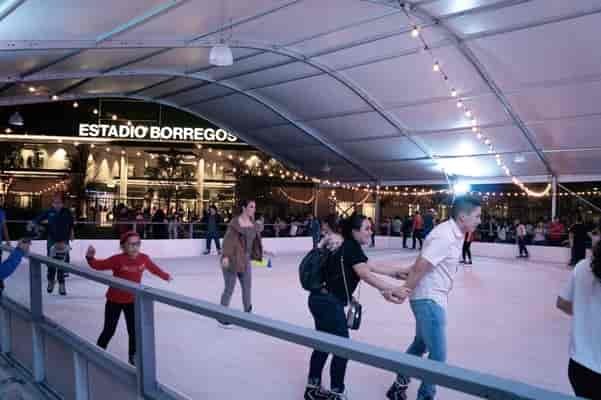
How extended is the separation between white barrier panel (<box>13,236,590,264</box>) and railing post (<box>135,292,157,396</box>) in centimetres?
1104

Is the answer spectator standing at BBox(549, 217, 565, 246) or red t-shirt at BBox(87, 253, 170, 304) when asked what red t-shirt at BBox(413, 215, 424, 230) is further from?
red t-shirt at BBox(87, 253, 170, 304)

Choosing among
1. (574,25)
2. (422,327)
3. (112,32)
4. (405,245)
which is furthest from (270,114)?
(422,327)

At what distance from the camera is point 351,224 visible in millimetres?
3348

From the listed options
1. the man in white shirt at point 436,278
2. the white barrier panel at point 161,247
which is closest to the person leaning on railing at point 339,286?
the man in white shirt at point 436,278

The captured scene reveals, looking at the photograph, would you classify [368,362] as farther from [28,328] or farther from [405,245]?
[405,245]

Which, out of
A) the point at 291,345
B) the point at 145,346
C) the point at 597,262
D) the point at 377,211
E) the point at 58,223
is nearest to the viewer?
the point at 597,262

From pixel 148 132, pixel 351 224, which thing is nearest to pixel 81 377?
pixel 351 224

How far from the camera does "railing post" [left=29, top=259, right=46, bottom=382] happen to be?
12.2ft

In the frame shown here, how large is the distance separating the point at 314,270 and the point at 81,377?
1.47 m

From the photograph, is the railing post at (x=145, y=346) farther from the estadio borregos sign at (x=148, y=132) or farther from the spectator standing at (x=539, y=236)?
the estadio borregos sign at (x=148, y=132)

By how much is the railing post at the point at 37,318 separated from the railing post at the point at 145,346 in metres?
1.74

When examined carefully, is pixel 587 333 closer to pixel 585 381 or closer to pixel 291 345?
pixel 585 381

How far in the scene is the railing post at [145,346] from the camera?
2354mm

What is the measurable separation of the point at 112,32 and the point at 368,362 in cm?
1031
